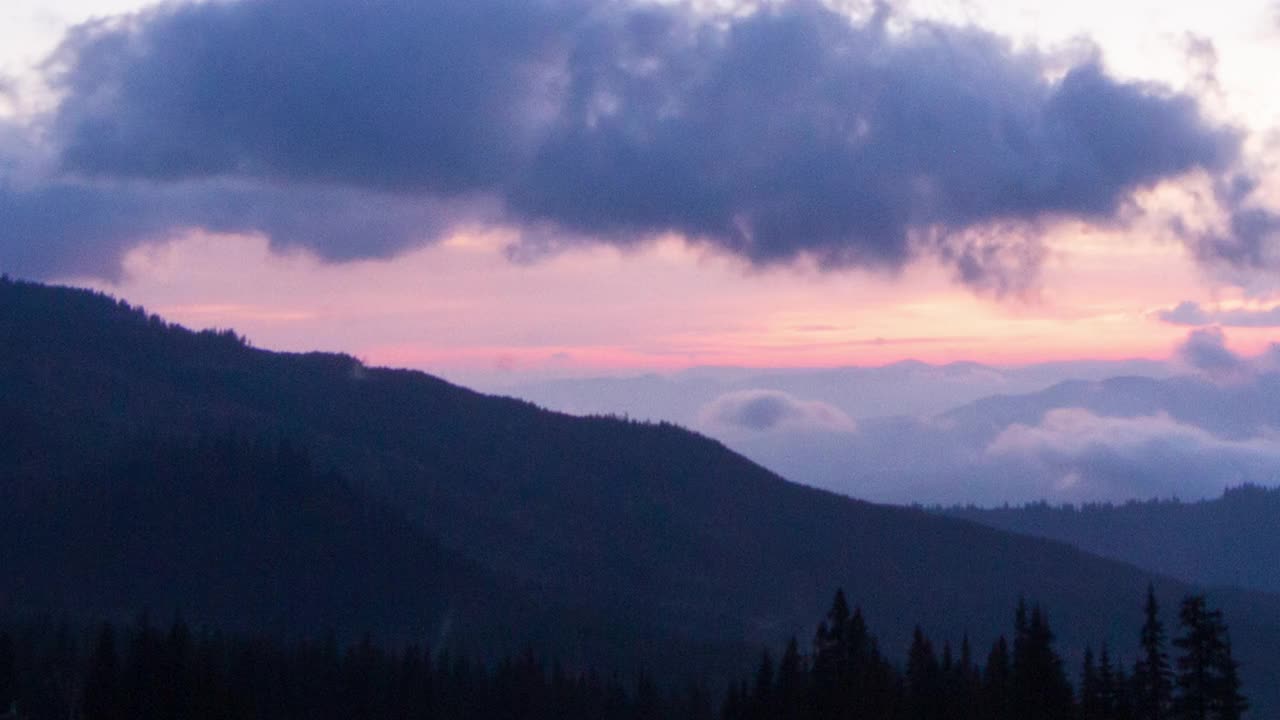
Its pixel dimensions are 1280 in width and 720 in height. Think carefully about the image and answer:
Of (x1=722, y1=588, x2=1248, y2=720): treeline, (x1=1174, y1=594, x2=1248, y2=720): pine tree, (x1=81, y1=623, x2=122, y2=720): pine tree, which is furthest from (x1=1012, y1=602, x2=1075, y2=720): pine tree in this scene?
(x1=81, y1=623, x2=122, y2=720): pine tree

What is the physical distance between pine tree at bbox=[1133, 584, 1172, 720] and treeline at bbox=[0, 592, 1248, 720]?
0.27 ft

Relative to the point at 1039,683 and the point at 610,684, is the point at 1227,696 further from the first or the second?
the point at 610,684

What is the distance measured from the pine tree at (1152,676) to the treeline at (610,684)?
81mm

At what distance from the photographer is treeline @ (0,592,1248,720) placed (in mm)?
71438

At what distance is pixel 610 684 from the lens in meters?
186

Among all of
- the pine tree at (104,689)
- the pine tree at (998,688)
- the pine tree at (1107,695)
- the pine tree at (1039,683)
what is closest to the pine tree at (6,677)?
the pine tree at (104,689)

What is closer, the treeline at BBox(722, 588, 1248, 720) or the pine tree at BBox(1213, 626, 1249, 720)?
the pine tree at BBox(1213, 626, 1249, 720)

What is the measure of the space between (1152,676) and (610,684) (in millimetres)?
118243

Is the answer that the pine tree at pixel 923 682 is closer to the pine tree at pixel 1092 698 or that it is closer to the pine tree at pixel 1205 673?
the pine tree at pixel 1092 698

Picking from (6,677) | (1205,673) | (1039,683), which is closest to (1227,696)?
(1205,673)

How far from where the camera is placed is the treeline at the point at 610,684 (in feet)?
234

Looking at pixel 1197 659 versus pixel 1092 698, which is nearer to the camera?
pixel 1197 659

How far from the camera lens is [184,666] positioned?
101188mm

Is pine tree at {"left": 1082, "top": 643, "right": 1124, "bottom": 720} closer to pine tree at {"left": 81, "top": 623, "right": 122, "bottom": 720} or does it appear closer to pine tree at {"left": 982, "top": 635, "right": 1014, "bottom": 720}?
pine tree at {"left": 982, "top": 635, "right": 1014, "bottom": 720}
